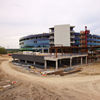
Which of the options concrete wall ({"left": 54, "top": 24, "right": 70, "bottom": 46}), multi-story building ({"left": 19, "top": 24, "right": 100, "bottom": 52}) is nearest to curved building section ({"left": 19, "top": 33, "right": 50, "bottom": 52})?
multi-story building ({"left": 19, "top": 24, "right": 100, "bottom": 52})

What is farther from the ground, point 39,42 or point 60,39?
point 60,39

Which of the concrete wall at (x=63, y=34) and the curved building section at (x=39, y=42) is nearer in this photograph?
the concrete wall at (x=63, y=34)

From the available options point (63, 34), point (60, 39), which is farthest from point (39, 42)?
point (63, 34)

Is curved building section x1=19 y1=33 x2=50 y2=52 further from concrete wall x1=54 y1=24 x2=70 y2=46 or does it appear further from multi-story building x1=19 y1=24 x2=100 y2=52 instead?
concrete wall x1=54 y1=24 x2=70 y2=46

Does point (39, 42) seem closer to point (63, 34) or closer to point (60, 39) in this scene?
point (60, 39)

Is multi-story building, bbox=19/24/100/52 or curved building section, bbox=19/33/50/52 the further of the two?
curved building section, bbox=19/33/50/52

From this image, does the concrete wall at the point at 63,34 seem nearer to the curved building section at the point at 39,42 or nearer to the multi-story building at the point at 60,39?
the multi-story building at the point at 60,39

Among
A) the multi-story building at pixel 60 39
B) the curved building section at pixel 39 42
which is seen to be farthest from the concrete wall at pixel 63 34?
the curved building section at pixel 39 42

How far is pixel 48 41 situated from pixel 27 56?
23.5 m

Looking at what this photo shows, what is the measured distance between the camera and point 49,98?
10836 millimetres

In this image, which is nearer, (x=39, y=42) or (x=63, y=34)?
(x=63, y=34)

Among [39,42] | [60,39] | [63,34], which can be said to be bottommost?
[39,42]

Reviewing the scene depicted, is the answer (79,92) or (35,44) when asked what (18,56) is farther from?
(79,92)

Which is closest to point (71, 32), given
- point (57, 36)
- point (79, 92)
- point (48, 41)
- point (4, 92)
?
point (57, 36)
